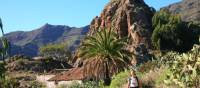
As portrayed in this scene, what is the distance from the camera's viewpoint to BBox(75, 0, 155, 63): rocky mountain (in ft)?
320

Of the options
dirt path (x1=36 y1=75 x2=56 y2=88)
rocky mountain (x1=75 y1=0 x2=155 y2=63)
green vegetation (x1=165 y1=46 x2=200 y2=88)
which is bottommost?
green vegetation (x1=165 y1=46 x2=200 y2=88)

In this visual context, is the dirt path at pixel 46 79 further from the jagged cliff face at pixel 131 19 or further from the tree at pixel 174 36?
the tree at pixel 174 36

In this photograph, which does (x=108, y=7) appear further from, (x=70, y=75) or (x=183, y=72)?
(x=183, y=72)

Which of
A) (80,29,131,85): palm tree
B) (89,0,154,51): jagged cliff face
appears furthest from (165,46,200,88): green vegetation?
(89,0,154,51): jagged cliff face

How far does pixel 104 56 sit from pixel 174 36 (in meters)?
41.2

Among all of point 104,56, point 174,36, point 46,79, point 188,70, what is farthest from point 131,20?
point 188,70

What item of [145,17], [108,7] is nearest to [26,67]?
[108,7]

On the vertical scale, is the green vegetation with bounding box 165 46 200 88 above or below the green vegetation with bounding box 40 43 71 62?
below

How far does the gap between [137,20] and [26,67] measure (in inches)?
1102

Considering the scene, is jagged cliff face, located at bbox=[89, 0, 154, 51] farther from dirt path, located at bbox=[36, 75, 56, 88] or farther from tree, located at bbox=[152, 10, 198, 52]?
dirt path, located at bbox=[36, 75, 56, 88]

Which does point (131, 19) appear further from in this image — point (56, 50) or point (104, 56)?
point (56, 50)

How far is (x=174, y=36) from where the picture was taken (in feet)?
299

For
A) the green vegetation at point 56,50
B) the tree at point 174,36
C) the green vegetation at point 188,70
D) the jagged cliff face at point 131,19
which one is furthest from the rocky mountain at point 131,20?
the green vegetation at point 188,70

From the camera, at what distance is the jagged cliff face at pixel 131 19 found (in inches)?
3858
